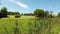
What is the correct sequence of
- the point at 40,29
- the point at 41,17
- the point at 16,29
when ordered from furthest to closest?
1. the point at 41,17
2. the point at 40,29
3. the point at 16,29

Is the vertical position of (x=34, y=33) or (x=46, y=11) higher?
(x=46, y=11)

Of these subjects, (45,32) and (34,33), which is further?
(45,32)

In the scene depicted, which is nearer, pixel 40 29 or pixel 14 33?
pixel 14 33

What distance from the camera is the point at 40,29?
3.95m

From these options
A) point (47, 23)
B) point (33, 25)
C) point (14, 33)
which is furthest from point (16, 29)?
point (47, 23)

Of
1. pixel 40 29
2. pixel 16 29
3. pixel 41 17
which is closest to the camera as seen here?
pixel 16 29

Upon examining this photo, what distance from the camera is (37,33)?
3.86 metres

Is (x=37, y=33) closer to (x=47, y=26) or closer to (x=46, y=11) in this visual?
(x=47, y=26)

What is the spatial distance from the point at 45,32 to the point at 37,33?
1.26 feet

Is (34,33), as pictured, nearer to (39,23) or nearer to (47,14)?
(39,23)

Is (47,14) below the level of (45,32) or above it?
above

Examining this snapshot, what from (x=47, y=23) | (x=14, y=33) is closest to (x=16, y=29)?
(x=14, y=33)

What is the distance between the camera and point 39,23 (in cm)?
396

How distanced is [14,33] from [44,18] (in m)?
0.91
